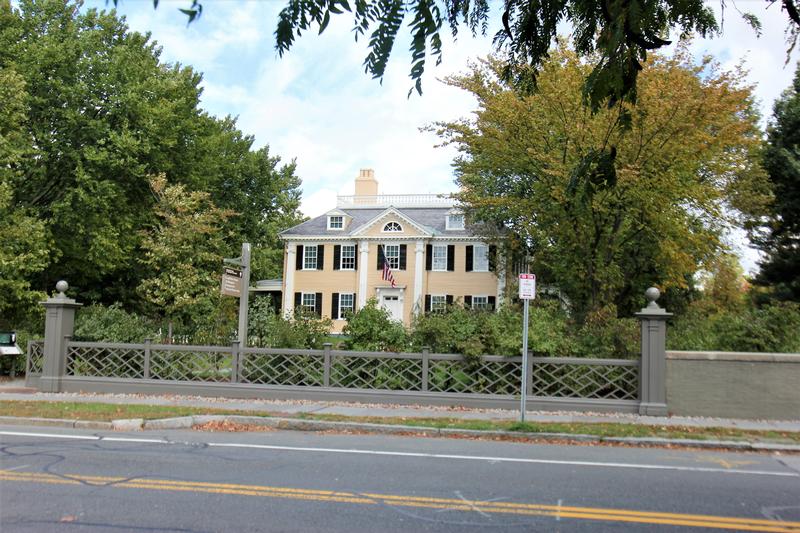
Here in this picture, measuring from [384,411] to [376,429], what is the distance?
5.71 feet

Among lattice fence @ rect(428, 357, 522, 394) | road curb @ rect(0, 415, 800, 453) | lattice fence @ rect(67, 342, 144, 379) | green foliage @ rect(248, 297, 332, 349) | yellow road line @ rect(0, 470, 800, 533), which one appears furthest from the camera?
lattice fence @ rect(67, 342, 144, 379)

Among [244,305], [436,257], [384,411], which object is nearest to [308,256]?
[436,257]

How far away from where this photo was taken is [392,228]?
130ft

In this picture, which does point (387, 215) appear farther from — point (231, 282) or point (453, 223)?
point (231, 282)

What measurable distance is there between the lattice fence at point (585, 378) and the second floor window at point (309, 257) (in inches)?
1138

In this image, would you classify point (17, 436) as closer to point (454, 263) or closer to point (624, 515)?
point (624, 515)

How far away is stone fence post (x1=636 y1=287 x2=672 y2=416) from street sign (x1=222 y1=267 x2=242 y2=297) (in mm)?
9394

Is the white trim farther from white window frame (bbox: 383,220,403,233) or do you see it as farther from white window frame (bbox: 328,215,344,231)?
white window frame (bbox: 328,215,344,231)

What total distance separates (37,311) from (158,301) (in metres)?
4.23

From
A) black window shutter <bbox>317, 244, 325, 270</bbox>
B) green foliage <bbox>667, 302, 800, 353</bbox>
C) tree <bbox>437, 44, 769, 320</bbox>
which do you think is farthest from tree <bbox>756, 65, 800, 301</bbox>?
black window shutter <bbox>317, 244, 325, 270</bbox>

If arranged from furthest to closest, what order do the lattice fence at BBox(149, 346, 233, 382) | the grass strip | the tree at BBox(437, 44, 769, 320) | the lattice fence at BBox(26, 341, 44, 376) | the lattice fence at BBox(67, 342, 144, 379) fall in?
the tree at BBox(437, 44, 769, 320)
the lattice fence at BBox(26, 341, 44, 376)
the lattice fence at BBox(67, 342, 144, 379)
the lattice fence at BBox(149, 346, 233, 382)
the grass strip

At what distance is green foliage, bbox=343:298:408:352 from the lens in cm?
1429

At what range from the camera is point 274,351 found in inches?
562

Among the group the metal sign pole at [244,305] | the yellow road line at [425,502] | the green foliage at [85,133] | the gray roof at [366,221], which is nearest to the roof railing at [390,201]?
the gray roof at [366,221]
